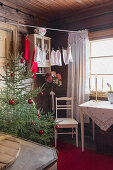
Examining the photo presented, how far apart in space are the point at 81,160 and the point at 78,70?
6.06 ft

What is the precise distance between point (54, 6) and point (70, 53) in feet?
3.39

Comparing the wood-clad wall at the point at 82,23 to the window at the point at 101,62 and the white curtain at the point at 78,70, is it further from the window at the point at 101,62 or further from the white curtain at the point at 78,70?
the window at the point at 101,62

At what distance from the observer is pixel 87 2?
10.9ft

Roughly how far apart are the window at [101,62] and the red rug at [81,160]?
4.40ft

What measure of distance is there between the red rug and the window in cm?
134

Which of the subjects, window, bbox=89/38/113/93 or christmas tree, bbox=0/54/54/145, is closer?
christmas tree, bbox=0/54/54/145

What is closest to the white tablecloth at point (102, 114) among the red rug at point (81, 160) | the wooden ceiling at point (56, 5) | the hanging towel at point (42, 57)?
the red rug at point (81, 160)

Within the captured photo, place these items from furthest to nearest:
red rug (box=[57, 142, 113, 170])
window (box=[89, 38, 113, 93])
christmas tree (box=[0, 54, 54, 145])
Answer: window (box=[89, 38, 113, 93]) < red rug (box=[57, 142, 113, 170]) < christmas tree (box=[0, 54, 54, 145])

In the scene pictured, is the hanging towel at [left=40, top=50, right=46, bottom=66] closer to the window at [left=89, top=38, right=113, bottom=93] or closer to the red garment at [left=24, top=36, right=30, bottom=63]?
the red garment at [left=24, top=36, right=30, bottom=63]

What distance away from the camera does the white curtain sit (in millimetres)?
3639

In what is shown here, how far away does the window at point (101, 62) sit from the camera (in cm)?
358

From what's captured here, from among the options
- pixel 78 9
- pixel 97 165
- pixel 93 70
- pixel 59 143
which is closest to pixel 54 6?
pixel 78 9

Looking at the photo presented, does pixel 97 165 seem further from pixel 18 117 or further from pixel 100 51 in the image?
pixel 100 51

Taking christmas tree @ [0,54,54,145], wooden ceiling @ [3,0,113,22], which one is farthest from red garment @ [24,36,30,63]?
christmas tree @ [0,54,54,145]
